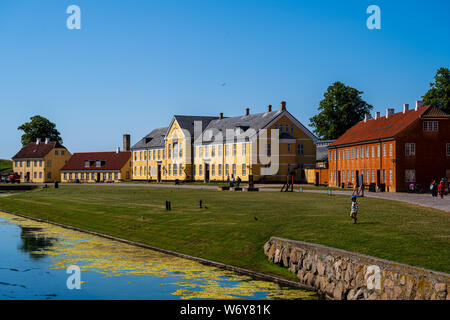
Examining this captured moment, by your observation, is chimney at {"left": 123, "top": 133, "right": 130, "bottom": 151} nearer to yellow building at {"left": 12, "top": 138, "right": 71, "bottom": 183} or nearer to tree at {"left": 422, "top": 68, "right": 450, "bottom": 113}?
yellow building at {"left": 12, "top": 138, "right": 71, "bottom": 183}

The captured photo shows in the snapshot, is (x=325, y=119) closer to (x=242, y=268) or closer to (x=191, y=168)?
(x=191, y=168)

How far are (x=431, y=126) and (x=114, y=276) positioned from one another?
48.5m

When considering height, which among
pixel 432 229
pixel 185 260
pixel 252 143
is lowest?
pixel 185 260

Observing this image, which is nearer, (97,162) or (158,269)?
(158,269)

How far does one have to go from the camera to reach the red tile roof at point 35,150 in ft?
419

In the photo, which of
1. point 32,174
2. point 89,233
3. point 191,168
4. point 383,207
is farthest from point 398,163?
point 32,174

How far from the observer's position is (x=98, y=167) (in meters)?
125

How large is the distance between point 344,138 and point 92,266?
195ft

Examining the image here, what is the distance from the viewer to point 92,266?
23594mm

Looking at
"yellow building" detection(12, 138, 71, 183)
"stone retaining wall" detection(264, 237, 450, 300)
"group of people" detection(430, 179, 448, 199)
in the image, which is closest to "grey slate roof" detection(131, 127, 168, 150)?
"yellow building" detection(12, 138, 71, 183)

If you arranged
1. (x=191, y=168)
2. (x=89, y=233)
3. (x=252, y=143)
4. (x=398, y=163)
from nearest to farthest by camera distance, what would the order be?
(x=89, y=233)
(x=398, y=163)
(x=252, y=143)
(x=191, y=168)

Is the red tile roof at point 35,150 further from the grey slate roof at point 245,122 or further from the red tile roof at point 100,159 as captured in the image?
the grey slate roof at point 245,122

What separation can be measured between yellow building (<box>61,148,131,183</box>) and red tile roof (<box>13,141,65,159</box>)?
5.52m

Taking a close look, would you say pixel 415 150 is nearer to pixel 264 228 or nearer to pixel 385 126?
pixel 385 126
